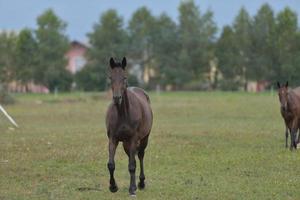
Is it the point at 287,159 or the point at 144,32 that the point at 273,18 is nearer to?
the point at 144,32

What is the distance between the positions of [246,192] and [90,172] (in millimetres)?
3930

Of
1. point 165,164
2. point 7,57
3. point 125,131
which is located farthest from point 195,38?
point 125,131

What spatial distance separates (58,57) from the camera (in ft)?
267

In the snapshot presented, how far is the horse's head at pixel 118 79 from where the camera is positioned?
10.7 meters

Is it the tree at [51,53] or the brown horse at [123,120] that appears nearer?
the brown horse at [123,120]

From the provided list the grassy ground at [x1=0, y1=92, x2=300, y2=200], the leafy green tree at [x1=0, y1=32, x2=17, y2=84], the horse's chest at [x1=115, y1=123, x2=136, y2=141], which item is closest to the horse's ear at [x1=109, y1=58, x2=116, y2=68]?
the horse's chest at [x1=115, y1=123, x2=136, y2=141]

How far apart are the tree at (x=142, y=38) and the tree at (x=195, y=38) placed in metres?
4.00

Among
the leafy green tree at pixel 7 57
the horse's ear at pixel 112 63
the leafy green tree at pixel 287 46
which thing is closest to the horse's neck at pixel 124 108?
the horse's ear at pixel 112 63

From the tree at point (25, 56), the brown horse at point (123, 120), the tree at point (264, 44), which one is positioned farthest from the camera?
the tree at point (25, 56)

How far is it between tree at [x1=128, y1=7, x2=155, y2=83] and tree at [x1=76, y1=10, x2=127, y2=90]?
140 cm

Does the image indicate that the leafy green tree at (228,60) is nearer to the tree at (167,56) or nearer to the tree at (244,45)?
the tree at (244,45)

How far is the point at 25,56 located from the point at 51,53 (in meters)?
3.24

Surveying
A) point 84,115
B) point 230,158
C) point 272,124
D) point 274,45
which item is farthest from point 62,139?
point 274,45

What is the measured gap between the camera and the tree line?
78562 millimetres
